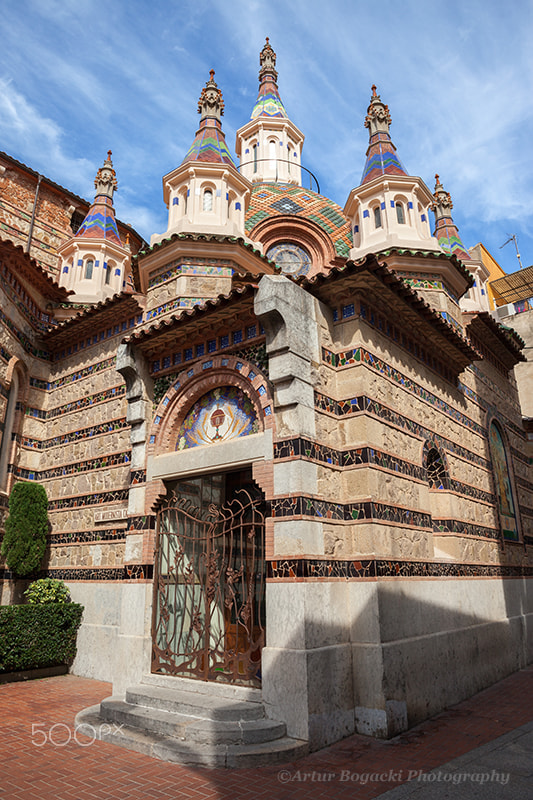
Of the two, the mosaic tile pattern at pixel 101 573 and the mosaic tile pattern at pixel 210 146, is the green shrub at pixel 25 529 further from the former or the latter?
the mosaic tile pattern at pixel 210 146

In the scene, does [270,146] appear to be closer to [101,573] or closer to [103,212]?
[103,212]

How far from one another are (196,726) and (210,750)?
0.38 meters

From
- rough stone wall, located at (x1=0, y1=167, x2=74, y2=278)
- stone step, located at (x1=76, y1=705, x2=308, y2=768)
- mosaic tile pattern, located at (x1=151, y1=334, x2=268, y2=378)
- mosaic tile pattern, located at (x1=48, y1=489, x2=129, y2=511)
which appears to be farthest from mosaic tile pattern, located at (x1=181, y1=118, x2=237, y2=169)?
stone step, located at (x1=76, y1=705, x2=308, y2=768)

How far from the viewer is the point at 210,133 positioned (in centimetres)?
1345

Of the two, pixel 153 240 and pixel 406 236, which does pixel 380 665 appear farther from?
pixel 406 236

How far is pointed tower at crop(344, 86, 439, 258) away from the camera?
13.3 meters

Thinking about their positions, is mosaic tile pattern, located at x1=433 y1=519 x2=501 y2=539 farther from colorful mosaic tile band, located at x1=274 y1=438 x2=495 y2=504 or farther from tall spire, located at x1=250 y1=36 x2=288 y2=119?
tall spire, located at x1=250 y1=36 x2=288 y2=119

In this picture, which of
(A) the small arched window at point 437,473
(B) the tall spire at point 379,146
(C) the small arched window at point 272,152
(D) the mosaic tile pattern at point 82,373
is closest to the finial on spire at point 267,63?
(C) the small arched window at point 272,152

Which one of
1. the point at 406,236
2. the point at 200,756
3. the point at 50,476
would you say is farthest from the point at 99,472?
the point at 406,236

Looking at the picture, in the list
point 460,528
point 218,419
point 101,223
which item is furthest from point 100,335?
point 460,528

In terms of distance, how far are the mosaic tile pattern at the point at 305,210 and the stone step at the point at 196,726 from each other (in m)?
13.6

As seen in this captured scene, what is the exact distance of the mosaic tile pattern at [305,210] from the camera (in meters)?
17.2

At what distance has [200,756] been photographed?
5262mm

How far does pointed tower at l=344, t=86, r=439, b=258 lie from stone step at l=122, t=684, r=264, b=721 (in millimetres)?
10238
